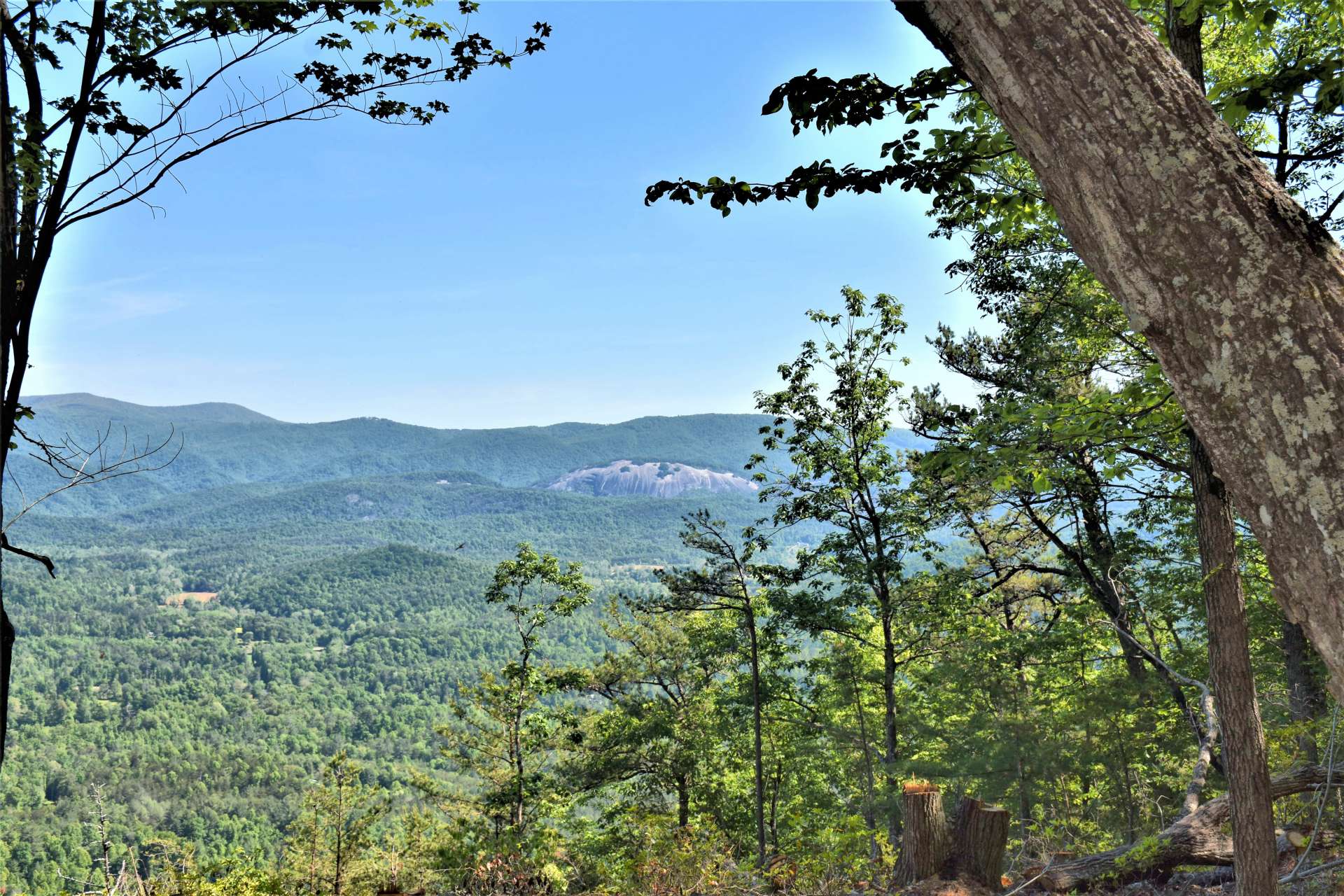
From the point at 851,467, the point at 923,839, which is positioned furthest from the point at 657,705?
the point at 923,839

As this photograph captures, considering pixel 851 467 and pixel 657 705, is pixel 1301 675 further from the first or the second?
pixel 657 705

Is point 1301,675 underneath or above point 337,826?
above

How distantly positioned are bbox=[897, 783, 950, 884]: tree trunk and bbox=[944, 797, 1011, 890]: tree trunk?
0.28 feet

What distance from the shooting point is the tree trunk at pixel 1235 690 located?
149 inches

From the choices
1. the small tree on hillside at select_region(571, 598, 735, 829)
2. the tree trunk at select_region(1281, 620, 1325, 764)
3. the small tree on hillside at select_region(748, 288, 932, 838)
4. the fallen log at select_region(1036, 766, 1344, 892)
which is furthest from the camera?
the small tree on hillside at select_region(571, 598, 735, 829)

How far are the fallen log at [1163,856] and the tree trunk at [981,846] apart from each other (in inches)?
14.9

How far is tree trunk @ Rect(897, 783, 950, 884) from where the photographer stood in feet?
17.8

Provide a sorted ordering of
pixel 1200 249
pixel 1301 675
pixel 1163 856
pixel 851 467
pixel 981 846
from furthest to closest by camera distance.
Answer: pixel 851 467
pixel 1301 675
pixel 1163 856
pixel 981 846
pixel 1200 249

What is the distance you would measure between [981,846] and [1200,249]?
5.40 m

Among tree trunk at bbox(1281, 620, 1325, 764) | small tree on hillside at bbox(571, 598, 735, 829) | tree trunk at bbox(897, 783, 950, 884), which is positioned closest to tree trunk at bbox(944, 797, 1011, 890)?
tree trunk at bbox(897, 783, 950, 884)

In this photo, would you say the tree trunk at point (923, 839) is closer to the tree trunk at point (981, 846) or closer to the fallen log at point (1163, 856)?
the tree trunk at point (981, 846)

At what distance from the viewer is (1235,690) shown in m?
Answer: 3.97

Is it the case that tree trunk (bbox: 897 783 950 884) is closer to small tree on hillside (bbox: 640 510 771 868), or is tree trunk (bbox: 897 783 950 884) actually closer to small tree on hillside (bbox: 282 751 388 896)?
small tree on hillside (bbox: 640 510 771 868)

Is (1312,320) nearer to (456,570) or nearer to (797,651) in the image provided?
(797,651)
